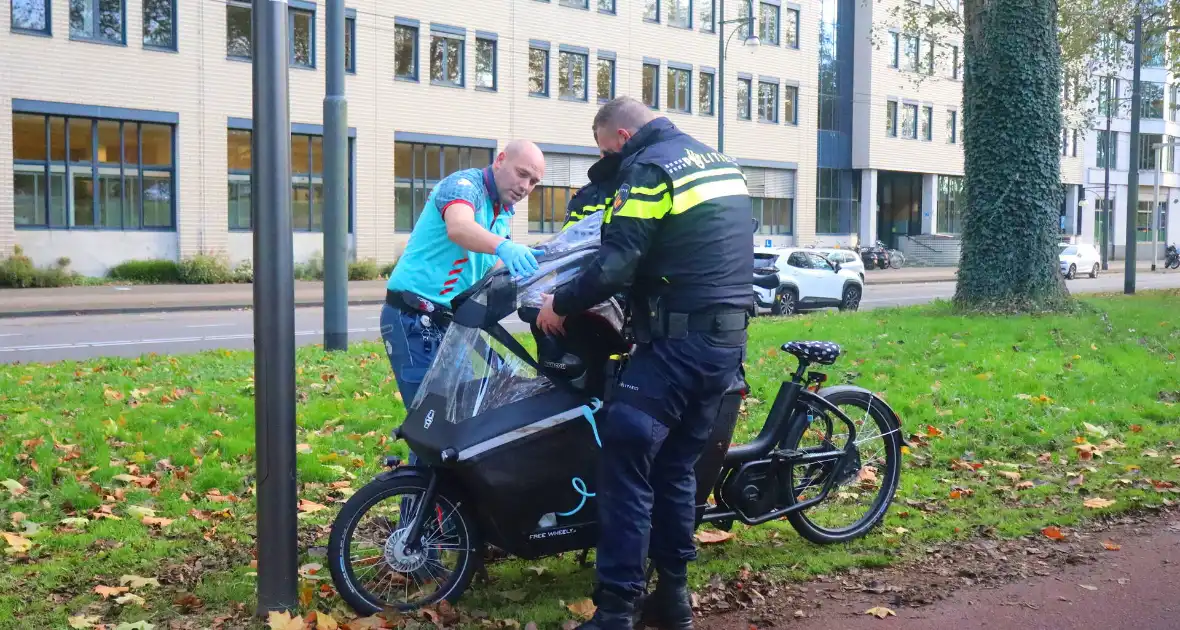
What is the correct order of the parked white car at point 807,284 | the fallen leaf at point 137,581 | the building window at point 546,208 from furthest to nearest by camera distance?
the building window at point 546,208 → the parked white car at point 807,284 → the fallen leaf at point 137,581

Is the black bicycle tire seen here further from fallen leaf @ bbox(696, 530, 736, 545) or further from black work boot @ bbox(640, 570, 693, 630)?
fallen leaf @ bbox(696, 530, 736, 545)

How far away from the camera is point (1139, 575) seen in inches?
197

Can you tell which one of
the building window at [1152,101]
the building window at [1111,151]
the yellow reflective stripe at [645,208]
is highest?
the building window at [1152,101]

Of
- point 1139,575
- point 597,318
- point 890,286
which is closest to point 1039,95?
point 1139,575

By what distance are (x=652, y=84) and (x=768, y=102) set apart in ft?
24.3

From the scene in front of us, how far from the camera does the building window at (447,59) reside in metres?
37.5

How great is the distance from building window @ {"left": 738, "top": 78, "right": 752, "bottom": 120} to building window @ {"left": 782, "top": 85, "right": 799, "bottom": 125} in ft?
8.78

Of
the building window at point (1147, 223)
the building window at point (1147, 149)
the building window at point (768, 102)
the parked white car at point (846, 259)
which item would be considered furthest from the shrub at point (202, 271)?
the building window at point (1147, 149)

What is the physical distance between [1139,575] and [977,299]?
34.4 ft

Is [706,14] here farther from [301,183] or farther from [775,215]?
[301,183]

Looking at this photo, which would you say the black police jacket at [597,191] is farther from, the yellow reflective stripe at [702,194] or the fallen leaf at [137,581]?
the fallen leaf at [137,581]

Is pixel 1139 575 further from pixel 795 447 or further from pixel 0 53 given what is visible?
pixel 0 53

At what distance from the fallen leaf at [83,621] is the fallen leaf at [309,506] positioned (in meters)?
1.60

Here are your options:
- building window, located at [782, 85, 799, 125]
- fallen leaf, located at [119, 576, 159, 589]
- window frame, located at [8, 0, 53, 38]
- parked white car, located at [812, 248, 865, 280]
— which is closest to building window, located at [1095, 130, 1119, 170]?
building window, located at [782, 85, 799, 125]
